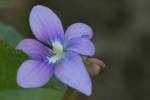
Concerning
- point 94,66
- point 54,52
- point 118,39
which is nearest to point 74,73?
point 94,66

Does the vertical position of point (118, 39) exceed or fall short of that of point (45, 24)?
it falls short

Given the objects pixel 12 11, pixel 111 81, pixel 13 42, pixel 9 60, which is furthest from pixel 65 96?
pixel 12 11

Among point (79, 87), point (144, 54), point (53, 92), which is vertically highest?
point (79, 87)

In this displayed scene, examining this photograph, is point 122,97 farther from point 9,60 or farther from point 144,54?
point 9,60

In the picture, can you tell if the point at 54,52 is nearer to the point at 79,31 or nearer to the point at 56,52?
the point at 56,52

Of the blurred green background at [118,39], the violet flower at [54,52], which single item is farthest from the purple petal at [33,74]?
the blurred green background at [118,39]

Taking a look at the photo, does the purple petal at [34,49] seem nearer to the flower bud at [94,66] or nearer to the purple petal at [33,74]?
the purple petal at [33,74]

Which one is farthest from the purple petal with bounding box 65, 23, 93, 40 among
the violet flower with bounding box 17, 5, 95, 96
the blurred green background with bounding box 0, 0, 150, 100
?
the blurred green background with bounding box 0, 0, 150, 100
